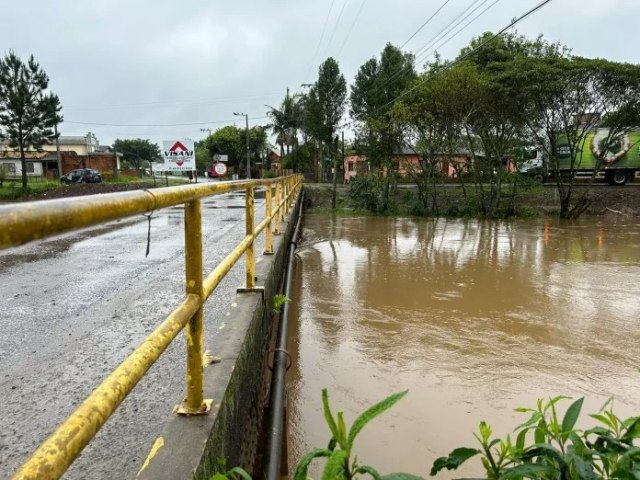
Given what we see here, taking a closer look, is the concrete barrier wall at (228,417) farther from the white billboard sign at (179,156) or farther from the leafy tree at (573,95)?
the white billboard sign at (179,156)

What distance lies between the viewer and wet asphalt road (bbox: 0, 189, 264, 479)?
1.88 m

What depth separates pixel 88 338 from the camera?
316cm

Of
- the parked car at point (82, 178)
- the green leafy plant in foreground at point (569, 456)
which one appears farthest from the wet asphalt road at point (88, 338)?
the parked car at point (82, 178)

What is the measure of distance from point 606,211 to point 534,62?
24.9 feet

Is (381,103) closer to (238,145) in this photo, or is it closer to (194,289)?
(238,145)

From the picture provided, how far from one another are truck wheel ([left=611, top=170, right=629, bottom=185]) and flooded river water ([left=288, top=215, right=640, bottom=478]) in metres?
18.0

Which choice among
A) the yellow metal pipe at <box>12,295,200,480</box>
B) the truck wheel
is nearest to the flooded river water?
the yellow metal pipe at <box>12,295,200,480</box>

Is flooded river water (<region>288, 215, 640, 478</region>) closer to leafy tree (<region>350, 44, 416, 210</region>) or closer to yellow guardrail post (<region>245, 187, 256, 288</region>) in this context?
yellow guardrail post (<region>245, 187, 256, 288</region>)

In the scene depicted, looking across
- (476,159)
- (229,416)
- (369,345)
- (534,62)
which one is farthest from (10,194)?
(229,416)

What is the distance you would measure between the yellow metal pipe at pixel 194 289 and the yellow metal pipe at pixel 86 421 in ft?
1.14

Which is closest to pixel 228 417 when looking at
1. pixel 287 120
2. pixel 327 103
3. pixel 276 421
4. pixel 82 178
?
pixel 276 421

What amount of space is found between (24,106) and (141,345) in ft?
114

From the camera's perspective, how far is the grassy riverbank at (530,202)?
64.1 ft

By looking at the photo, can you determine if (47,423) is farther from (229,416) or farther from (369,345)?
(369,345)
